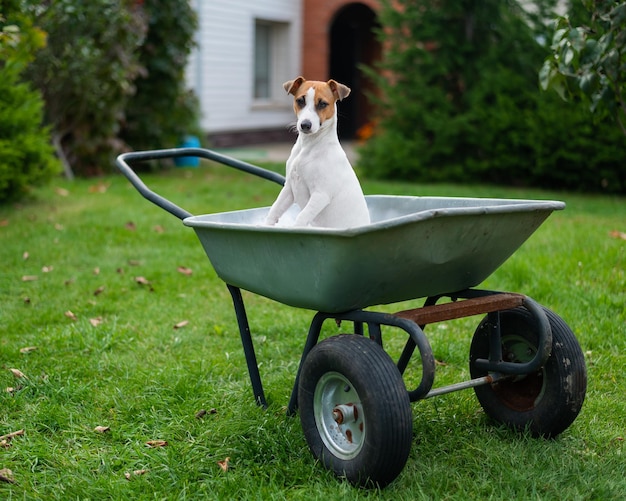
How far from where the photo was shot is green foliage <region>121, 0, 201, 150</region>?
31.9ft

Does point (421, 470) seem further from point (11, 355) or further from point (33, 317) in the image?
point (33, 317)

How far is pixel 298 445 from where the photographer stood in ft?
8.57

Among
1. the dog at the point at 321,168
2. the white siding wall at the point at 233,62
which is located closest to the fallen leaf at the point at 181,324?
the dog at the point at 321,168

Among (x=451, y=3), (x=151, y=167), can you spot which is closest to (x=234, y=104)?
(x=151, y=167)

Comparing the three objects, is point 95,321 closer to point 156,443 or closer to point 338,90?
point 156,443

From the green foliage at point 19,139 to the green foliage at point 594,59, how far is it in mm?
4223

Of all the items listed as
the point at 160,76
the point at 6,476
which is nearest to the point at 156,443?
the point at 6,476

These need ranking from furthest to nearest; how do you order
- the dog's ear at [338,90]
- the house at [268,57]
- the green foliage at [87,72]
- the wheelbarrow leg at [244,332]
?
the house at [268,57] < the green foliage at [87,72] < the wheelbarrow leg at [244,332] < the dog's ear at [338,90]

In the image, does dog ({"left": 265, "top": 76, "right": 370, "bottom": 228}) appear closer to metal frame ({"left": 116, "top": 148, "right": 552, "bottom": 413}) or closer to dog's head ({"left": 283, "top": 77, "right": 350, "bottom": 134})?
dog's head ({"left": 283, "top": 77, "right": 350, "bottom": 134})

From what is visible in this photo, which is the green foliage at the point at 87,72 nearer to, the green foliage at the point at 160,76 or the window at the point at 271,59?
the green foliage at the point at 160,76

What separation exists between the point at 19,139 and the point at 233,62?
7.75 meters

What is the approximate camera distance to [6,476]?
2447 mm

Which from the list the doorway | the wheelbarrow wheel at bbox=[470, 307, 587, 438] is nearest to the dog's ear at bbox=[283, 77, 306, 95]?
the wheelbarrow wheel at bbox=[470, 307, 587, 438]

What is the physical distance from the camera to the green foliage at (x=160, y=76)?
9734 mm
